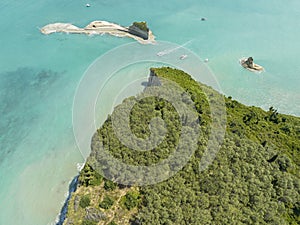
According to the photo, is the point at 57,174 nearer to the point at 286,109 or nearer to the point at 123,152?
the point at 123,152

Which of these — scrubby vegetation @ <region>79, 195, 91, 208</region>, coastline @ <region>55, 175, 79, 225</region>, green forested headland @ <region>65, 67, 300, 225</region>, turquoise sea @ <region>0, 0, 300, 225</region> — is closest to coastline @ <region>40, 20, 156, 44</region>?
turquoise sea @ <region>0, 0, 300, 225</region>

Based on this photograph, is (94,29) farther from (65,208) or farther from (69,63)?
(65,208)

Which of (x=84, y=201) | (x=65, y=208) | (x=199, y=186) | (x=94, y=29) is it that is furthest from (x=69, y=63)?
(x=199, y=186)

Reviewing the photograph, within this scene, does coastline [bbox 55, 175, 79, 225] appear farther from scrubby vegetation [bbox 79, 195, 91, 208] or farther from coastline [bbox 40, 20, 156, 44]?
coastline [bbox 40, 20, 156, 44]

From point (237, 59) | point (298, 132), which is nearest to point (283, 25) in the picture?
point (237, 59)

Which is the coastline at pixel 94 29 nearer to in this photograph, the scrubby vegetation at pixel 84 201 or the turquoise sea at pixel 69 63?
the turquoise sea at pixel 69 63

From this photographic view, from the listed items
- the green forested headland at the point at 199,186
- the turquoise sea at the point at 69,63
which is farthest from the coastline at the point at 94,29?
the green forested headland at the point at 199,186
